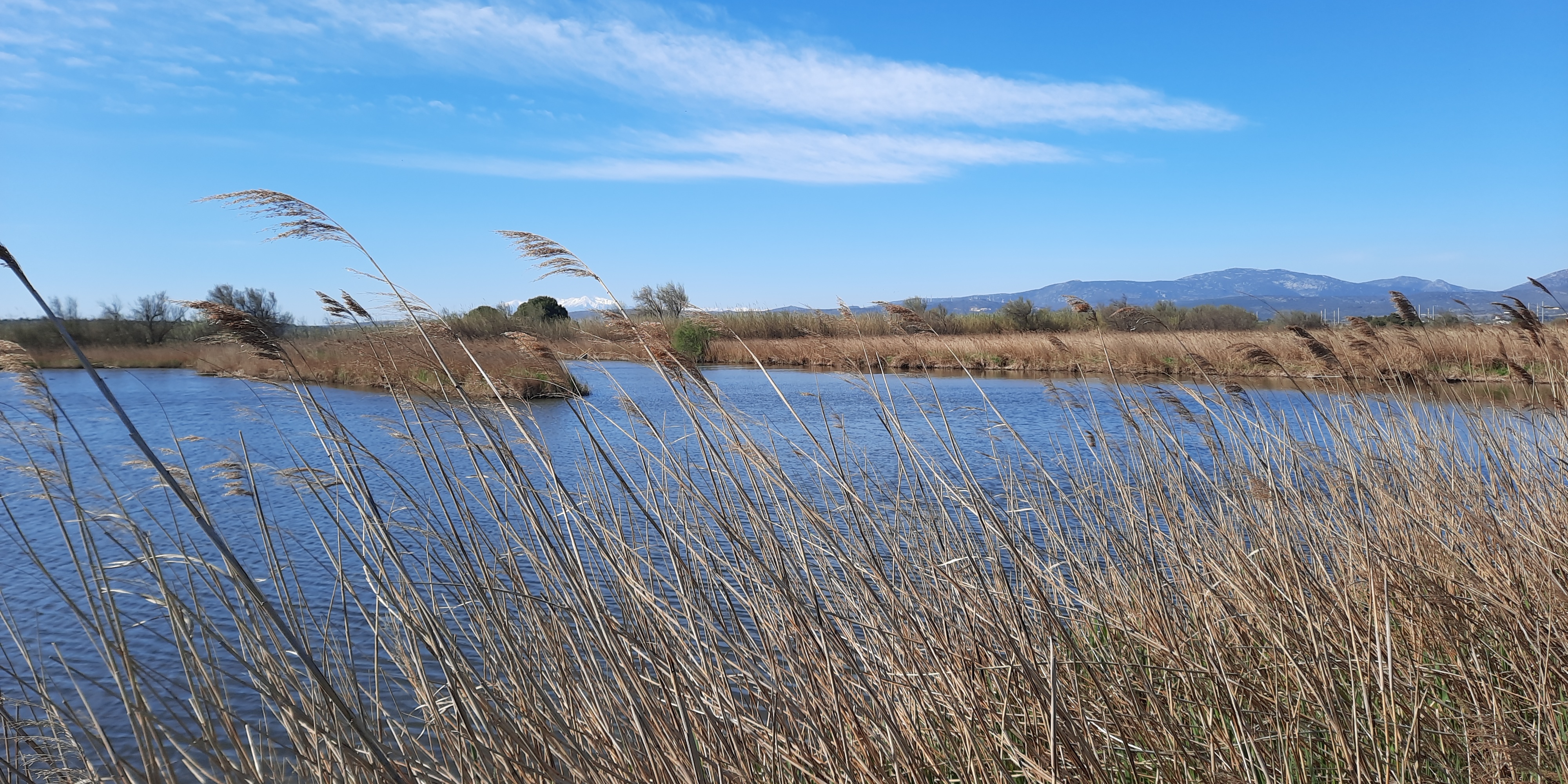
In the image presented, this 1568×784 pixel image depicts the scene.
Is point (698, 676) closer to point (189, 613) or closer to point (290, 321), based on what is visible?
point (189, 613)

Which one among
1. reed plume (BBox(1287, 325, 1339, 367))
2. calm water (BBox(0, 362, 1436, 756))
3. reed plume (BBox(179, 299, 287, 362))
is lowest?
calm water (BBox(0, 362, 1436, 756))

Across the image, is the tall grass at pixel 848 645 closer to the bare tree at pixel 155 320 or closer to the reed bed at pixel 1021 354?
the reed bed at pixel 1021 354

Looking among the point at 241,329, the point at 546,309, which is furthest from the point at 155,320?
the point at 241,329

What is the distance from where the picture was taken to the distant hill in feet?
21.2

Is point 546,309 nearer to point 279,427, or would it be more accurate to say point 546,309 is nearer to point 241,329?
point 279,427

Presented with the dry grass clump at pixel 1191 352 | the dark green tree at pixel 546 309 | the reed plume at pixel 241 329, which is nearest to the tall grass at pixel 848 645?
the reed plume at pixel 241 329

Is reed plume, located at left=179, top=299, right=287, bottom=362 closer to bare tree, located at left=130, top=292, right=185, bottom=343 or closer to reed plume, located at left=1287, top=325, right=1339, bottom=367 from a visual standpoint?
reed plume, located at left=1287, top=325, right=1339, bottom=367

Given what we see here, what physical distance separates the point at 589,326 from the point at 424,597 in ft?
22.9

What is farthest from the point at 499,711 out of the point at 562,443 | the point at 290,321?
the point at 562,443

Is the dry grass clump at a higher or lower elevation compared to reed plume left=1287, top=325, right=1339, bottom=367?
lower

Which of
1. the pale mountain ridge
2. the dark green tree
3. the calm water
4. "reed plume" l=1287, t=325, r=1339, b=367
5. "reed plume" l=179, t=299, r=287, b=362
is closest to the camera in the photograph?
"reed plume" l=179, t=299, r=287, b=362

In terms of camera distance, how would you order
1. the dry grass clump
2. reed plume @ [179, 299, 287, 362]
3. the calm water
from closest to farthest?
1. reed plume @ [179, 299, 287, 362]
2. the dry grass clump
3. the calm water

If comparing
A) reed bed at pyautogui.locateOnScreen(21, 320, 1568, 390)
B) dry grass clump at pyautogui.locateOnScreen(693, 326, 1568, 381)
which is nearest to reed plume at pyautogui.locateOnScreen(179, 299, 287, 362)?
reed bed at pyautogui.locateOnScreen(21, 320, 1568, 390)

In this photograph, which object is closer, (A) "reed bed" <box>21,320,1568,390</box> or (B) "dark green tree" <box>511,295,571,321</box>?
(A) "reed bed" <box>21,320,1568,390</box>
